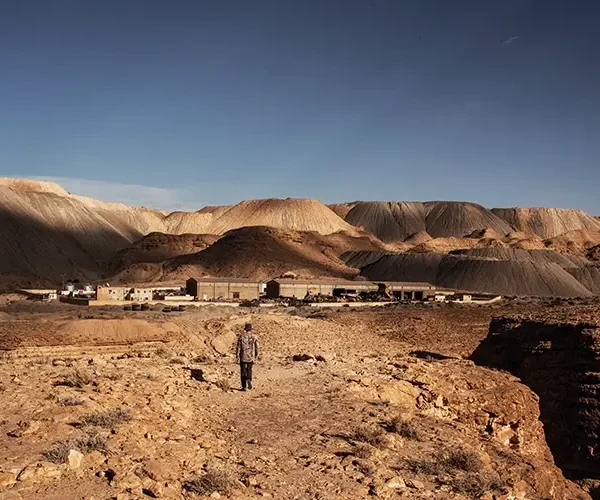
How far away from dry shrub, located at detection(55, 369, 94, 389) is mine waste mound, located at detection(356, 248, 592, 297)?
61.4 meters

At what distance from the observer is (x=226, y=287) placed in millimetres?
50031

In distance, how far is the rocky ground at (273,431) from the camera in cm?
665

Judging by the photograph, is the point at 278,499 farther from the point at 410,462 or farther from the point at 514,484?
the point at 514,484

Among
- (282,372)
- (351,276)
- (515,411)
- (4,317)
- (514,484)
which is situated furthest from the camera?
(351,276)

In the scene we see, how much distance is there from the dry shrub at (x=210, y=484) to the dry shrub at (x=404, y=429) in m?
3.05

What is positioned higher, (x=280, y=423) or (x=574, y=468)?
(x=280, y=423)

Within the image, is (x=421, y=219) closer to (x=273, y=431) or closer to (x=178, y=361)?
(x=178, y=361)

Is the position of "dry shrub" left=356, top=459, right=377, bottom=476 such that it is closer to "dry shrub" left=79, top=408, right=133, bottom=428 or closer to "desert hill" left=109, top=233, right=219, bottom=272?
"dry shrub" left=79, top=408, right=133, bottom=428

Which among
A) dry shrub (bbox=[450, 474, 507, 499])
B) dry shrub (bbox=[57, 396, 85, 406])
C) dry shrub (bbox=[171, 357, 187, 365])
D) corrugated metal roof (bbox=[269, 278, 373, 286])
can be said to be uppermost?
corrugated metal roof (bbox=[269, 278, 373, 286])

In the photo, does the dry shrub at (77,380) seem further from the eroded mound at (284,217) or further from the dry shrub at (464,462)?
the eroded mound at (284,217)

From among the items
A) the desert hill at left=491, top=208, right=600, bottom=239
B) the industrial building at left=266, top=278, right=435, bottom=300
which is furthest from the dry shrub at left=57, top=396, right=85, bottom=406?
the desert hill at left=491, top=208, right=600, bottom=239

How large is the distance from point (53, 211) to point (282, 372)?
305 ft

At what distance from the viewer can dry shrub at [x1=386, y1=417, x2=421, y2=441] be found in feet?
28.7

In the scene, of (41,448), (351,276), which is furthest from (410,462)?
(351,276)
